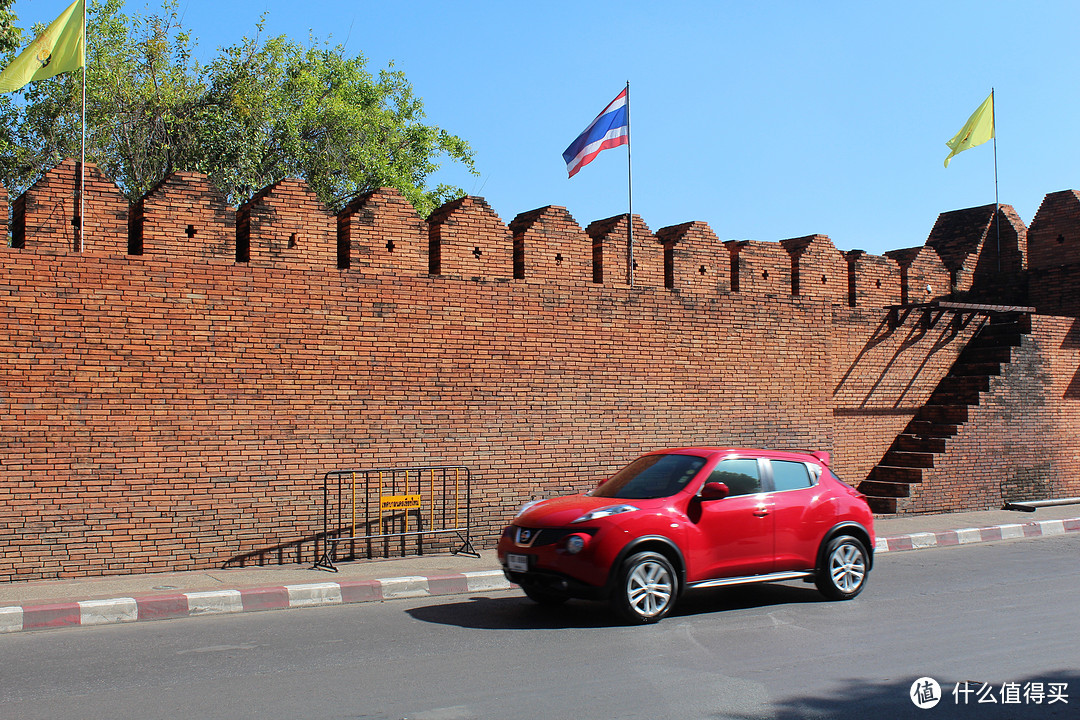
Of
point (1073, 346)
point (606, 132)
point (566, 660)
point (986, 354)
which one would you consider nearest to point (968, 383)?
point (986, 354)

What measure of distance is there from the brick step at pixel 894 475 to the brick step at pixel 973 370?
246 cm

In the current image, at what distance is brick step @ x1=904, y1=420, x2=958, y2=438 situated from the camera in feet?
56.3

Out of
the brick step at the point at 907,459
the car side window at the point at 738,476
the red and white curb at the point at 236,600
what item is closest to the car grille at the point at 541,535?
the car side window at the point at 738,476

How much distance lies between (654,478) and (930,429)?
9840 mm

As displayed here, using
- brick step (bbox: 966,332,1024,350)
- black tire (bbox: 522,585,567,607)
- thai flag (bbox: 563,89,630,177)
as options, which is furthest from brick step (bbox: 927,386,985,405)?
black tire (bbox: 522,585,567,607)

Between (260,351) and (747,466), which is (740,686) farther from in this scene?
(260,351)

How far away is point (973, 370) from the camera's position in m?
18.1

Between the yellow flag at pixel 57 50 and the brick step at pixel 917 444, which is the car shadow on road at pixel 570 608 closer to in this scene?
the yellow flag at pixel 57 50

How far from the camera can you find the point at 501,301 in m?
13.0

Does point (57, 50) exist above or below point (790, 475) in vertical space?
above

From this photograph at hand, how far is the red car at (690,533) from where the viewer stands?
27.5ft

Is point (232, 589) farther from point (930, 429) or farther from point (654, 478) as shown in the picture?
point (930, 429)

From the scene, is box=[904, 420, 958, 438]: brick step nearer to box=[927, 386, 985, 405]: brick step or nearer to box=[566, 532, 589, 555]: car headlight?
box=[927, 386, 985, 405]: brick step

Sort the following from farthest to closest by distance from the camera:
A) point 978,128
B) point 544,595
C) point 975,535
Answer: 1. point 978,128
2. point 975,535
3. point 544,595
